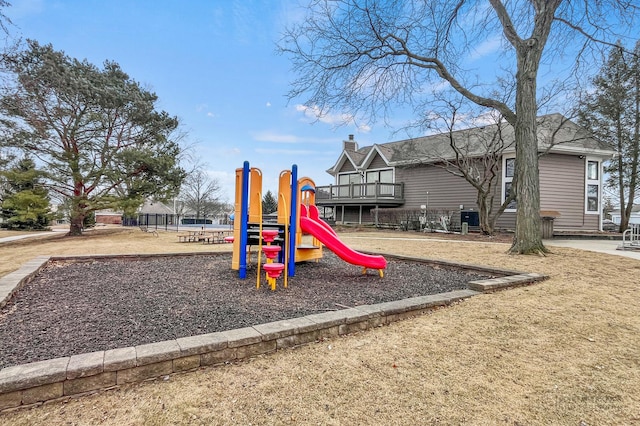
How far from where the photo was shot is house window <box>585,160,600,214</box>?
55.5 ft

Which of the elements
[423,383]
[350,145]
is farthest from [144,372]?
[350,145]

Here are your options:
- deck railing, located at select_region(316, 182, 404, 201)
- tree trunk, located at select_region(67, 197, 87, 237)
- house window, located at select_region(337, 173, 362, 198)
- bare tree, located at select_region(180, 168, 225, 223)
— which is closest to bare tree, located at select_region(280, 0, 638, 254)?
deck railing, located at select_region(316, 182, 404, 201)

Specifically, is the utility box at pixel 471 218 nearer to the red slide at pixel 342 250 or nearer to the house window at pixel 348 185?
the house window at pixel 348 185

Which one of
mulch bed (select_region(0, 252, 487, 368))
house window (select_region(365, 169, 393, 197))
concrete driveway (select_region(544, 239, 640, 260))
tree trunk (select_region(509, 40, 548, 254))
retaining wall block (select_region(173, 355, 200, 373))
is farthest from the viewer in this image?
house window (select_region(365, 169, 393, 197))

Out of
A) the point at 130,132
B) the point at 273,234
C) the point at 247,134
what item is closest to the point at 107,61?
the point at 130,132

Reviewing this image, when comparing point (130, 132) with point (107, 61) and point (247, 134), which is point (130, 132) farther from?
point (247, 134)

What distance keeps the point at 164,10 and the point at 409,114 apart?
10.4 metres

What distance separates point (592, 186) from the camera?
674 inches

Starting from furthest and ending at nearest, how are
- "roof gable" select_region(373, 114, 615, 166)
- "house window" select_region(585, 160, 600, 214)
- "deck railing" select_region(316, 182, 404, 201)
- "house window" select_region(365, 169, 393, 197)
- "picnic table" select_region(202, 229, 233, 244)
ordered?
"house window" select_region(365, 169, 393, 197) < "deck railing" select_region(316, 182, 404, 201) < "house window" select_region(585, 160, 600, 214) < "roof gable" select_region(373, 114, 615, 166) < "picnic table" select_region(202, 229, 233, 244)

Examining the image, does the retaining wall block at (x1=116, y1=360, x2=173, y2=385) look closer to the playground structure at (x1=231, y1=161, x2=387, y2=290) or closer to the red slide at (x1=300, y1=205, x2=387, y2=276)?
the playground structure at (x1=231, y1=161, x2=387, y2=290)

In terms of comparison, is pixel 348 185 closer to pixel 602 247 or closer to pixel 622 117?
pixel 602 247

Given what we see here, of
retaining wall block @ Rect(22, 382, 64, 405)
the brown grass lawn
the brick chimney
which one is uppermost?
the brick chimney

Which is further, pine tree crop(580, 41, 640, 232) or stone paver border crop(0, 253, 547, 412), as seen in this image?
pine tree crop(580, 41, 640, 232)

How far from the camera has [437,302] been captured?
414 cm
